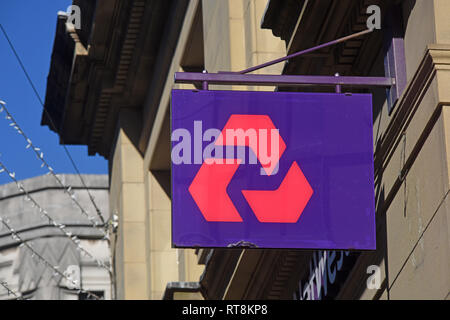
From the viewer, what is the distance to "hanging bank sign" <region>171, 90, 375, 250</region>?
41.4 ft

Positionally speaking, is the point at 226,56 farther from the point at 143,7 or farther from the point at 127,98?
the point at 127,98

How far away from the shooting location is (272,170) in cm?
1282

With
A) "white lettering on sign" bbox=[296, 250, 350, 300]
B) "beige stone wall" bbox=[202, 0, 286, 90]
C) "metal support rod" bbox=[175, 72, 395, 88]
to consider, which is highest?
"beige stone wall" bbox=[202, 0, 286, 90]

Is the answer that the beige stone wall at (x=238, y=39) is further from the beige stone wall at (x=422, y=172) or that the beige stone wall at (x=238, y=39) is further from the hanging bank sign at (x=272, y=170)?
the hanging bank sign at (x=272, y=170)

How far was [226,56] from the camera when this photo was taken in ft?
70.0

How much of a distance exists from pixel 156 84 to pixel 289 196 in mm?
18090

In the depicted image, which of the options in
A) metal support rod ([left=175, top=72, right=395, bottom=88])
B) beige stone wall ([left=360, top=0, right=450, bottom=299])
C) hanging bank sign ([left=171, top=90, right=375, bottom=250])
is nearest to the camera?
beige stone wall ([left=360, top=0, right=450, bottom=299])

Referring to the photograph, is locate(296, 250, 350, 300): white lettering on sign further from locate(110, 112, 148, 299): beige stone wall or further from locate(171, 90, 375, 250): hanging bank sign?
locate(110, 112, 148, 299): beige stone wall

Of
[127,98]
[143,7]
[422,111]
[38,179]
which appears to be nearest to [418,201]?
[422,111]

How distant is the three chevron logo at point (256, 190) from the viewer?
12.7 meters

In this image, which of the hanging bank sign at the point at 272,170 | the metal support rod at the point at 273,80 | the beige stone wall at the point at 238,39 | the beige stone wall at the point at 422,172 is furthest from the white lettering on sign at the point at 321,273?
the beige stone wall at the point at 238,39

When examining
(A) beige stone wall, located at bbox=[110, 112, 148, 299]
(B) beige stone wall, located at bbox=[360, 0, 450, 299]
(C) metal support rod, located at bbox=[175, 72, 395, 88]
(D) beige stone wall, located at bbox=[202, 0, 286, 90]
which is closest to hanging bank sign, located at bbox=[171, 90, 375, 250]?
(C) metal support rod, located at bbox=[175, 72, 395, 88]

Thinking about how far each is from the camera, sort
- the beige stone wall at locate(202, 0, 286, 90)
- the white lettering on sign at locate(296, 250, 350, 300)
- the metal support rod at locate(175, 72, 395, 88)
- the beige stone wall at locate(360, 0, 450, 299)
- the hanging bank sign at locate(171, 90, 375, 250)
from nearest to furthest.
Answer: the beige stone wall at locate(360, 0, 450, 299) → the hanging bank sign at locate(171, 90, 375, 250) → the metal support rod at locate(175, 72, 395, 88) → the white lettering on sign at locate(296, 250, 350, 300) → the beige stone wall at locate(202, 0, 286, 90)

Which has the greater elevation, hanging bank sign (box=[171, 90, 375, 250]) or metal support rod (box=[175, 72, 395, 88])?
metal support rod (box=[175, 72, 395, 88])
